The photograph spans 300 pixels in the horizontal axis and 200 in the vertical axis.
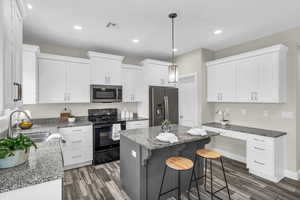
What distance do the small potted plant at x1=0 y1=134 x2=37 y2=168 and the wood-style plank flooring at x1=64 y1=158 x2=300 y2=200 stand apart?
58.4 inches

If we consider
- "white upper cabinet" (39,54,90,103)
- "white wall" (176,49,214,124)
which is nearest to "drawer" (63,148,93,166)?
"white upper cabinet" (39,54,90,103)

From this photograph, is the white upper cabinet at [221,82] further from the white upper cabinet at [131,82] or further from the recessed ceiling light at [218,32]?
the white upper cabinet at [131,82]

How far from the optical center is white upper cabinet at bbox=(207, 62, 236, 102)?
3.50 metres

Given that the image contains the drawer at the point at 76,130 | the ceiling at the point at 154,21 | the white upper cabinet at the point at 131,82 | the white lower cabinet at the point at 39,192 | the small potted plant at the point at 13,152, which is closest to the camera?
the white lower cabinet at the point at 39,192

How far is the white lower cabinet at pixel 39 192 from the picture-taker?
0.97m

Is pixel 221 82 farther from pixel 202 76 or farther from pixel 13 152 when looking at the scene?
pixel 13 152

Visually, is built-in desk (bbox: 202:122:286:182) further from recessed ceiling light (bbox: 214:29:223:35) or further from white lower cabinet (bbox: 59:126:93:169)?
white lower cabinet (bbox: 59:126:93:169)

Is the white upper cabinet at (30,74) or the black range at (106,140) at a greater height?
the white upper cabinet at (30,74)

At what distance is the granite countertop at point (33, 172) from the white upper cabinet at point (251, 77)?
11.6 ft

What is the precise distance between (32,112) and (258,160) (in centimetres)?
482

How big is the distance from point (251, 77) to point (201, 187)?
2.43 meters

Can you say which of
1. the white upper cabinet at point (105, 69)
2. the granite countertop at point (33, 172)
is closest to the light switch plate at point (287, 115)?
Answer: the white upper cabinet at point (105, 69)

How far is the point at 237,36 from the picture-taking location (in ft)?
10.6

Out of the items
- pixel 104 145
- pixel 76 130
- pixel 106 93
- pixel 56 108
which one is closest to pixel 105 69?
pixel 106 93
